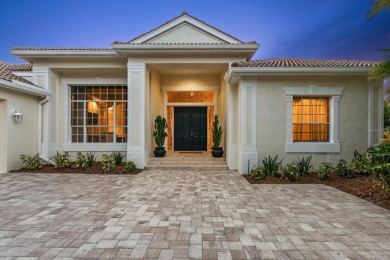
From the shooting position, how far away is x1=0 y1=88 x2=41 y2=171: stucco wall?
26.4 ft

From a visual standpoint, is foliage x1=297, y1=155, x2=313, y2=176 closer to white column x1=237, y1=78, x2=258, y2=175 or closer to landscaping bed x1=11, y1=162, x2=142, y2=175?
white column x1=237, y1=78, x2=258, y2=175

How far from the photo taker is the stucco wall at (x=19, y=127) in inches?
317

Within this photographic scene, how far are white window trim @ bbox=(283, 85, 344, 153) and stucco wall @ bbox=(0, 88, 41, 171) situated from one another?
10013 millimetres

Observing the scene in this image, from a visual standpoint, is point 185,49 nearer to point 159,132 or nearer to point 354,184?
point 159,132

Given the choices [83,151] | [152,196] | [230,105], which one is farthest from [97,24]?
[152,196]

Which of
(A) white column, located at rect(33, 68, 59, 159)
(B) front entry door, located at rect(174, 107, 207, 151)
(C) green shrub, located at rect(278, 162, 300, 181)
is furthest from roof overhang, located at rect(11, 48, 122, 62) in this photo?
(C) green shrub, located at rect(278, 162, 300, 181)

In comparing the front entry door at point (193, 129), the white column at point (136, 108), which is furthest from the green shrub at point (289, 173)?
the front entry door at point (193, 129)

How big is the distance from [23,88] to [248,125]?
8351 millimetres

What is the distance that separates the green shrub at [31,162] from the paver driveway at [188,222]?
238cm

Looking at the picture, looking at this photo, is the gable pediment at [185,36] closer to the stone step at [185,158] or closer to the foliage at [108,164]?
the stone step at [185,158]

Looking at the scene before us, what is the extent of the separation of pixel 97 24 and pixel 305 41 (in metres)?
41.6

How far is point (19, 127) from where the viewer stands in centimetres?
859

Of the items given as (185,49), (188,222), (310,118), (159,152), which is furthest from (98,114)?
(310,118)

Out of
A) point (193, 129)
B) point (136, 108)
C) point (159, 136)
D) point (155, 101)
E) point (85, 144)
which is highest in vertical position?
point (155, 101)
